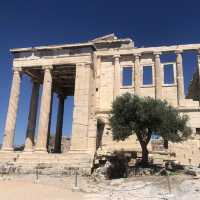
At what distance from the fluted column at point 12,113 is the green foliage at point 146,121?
10005 millimetres

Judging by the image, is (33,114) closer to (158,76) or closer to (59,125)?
(59,125)

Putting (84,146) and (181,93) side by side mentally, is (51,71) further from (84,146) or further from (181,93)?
(181,93)

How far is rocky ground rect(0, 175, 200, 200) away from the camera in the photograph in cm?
1589

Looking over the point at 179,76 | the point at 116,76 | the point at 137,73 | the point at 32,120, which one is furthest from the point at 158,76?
the point at 32,120

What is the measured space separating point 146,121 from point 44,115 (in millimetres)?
9818

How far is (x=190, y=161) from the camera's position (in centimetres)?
2981

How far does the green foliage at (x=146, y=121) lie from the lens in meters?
24.8

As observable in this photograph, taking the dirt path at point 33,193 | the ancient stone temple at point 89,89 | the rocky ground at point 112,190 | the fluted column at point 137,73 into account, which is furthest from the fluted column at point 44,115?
the dirt path at point 33,193

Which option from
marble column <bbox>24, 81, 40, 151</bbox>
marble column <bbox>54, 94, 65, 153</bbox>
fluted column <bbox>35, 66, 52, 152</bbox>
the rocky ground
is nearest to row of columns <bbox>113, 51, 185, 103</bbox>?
fluted column <bbox>35, 66, 52, 152</bbox>

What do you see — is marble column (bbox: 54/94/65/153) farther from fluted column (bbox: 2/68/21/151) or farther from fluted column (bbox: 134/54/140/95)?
fluted column (bbox: 134/54/140/95)

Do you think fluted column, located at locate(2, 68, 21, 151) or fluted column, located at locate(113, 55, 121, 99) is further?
fluted column, located at locate(113, 55, 121, 99)

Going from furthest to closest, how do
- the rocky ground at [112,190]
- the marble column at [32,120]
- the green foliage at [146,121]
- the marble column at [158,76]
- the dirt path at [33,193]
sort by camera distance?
the marble column at [158,76]
the marble column at [32,120]
the green foliage at [146,121]
the dirt path at [33,193]
the rocky ground at [112,190]

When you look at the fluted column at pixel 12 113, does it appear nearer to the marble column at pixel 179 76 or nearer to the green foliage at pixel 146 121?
the green foliage at pixel 146 121

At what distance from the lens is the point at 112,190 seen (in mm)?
18047
